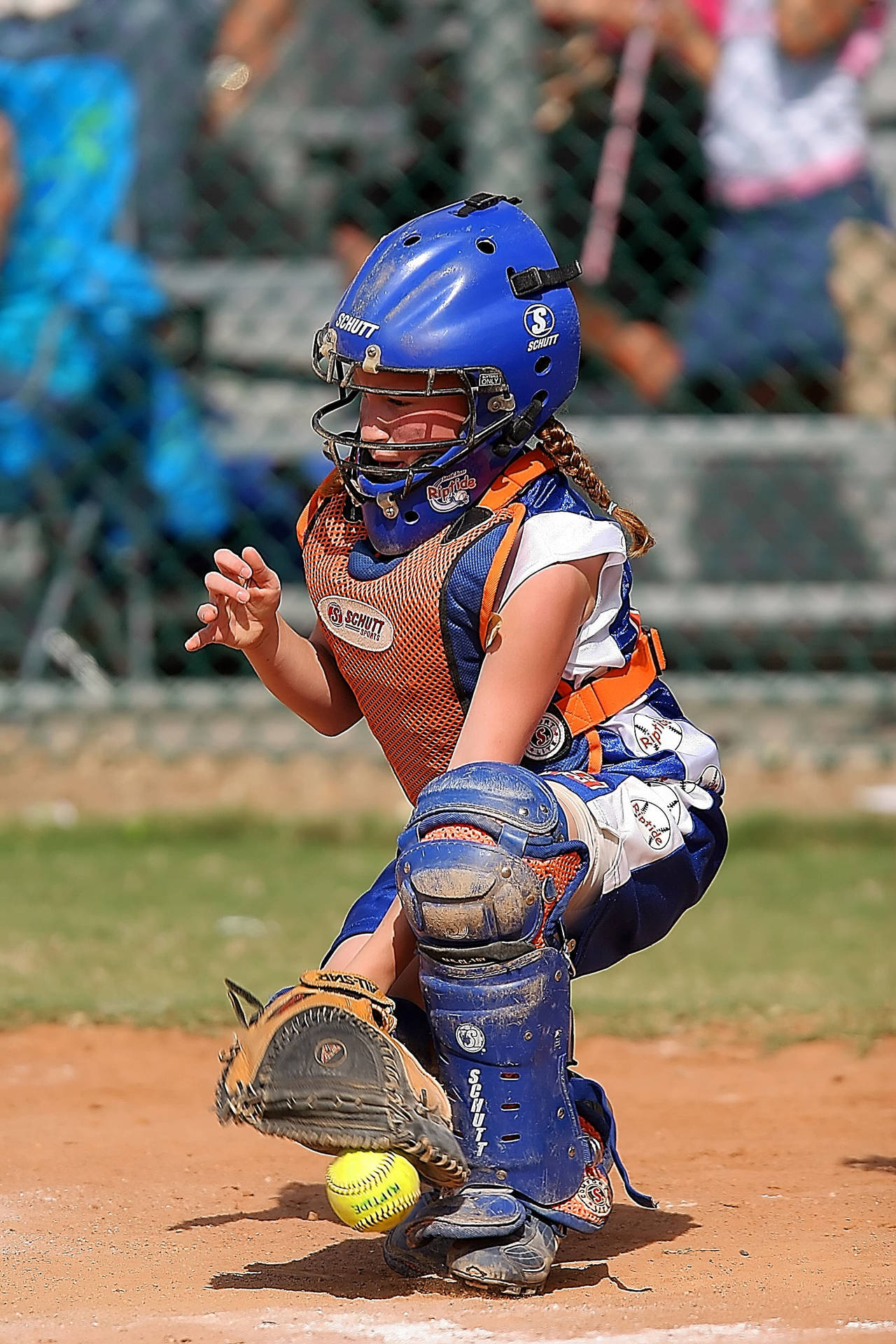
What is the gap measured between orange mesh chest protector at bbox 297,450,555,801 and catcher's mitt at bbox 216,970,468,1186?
17.1 inches

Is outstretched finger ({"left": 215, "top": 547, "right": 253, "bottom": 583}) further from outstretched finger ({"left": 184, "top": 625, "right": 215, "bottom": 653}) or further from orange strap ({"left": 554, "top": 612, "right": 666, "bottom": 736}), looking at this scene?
orange strap ({"left": 554, "top": 612, "right": 666, "bottom": 736})

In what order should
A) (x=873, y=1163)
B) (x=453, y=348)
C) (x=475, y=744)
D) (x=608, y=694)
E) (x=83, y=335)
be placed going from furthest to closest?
(x=83, y=335) → (x=873, y=1163) → (x=608, y=694) → (x=453, y=348) → (x=475, y=744)

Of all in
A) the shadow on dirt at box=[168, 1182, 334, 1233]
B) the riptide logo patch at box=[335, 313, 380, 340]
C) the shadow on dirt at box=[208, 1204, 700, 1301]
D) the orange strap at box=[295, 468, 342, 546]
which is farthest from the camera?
the orange strap at box=[295, 468, 342, 546]

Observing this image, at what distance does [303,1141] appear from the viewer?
2395 millimetres

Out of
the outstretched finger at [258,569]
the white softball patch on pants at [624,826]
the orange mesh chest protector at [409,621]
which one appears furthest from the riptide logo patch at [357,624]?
the white softball patch on pants at [624,826]

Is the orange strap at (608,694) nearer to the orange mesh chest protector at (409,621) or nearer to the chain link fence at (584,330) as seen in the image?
the orange mesh chest protector at (409,621)

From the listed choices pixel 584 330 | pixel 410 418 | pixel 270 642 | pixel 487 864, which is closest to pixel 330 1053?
pixel 487 864

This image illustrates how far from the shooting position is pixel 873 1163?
3.12m

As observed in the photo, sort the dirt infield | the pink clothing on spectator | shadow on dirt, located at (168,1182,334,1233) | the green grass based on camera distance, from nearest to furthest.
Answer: the dirt infield
shadow on dirt, located at (168,1182,334,1233)
the green grass
the pink clothing on spectator

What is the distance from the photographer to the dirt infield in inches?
90.0

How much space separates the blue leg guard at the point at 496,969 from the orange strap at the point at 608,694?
0.28 meters

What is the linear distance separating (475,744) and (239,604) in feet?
1.44

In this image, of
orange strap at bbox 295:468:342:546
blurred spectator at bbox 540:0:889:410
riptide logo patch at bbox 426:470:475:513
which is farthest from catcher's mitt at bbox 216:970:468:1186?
Result: blurred spectator at bbox 540:0:889:410

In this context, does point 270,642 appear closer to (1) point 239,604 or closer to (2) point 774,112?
(1) point 239,604
